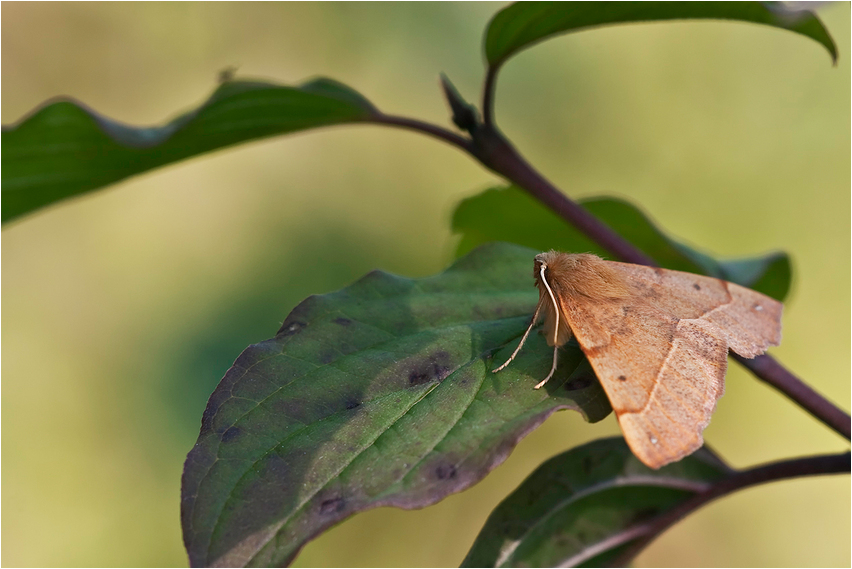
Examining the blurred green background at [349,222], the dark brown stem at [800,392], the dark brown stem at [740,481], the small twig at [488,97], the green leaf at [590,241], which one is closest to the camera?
the dark brown stem at [800,392]

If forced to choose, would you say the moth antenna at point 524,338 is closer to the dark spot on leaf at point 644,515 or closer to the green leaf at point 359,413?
the green leaf at point 359,413

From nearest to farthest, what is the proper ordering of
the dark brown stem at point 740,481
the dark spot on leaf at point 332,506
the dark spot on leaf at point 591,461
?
the dark spot on leaf at point 332,506
the dark brown stem at point 740,481
the dark spot on leaf at point 591,461

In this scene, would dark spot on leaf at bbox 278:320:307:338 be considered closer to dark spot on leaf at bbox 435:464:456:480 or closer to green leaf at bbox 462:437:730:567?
dark spot on leaf at bbox 435:464:456:480

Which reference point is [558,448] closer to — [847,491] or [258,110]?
[847,491]

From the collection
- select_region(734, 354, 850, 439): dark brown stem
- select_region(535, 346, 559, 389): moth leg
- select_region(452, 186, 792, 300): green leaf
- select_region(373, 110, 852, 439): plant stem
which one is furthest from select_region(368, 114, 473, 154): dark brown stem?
select_region(734, 354, 850, 439): dark brown stem

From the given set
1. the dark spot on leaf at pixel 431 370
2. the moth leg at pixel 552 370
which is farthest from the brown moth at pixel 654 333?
the dark spot on leaf at pixel 431 370

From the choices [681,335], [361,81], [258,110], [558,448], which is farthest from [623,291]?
[361,81]
